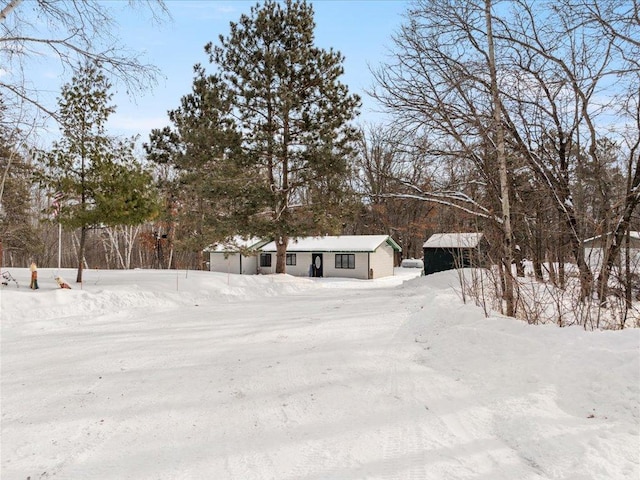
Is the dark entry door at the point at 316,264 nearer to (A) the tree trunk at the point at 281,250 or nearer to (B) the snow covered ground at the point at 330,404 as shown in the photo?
(A) the tree trunk at the point at 281,250

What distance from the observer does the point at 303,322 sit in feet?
24.3

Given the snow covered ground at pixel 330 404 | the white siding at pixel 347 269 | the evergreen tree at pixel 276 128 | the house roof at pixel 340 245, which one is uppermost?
the evergreen tree at pixel 276 128

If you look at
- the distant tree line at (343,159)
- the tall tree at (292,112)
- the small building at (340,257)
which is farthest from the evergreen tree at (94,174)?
the small building at (340,257)

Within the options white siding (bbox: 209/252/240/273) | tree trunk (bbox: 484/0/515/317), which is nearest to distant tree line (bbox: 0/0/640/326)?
tree trunk (bbox: 484/0/515/317)

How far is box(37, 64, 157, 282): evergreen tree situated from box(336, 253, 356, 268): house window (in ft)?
52.3

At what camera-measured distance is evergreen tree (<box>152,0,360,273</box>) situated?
15820mm

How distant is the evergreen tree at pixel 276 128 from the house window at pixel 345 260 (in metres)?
8.89

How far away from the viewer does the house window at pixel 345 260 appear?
25188 millimetres

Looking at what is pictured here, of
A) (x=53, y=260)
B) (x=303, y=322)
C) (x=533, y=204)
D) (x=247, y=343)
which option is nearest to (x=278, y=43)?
(x=533, y=204)

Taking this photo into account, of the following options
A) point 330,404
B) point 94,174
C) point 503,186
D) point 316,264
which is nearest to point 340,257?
point 316,264

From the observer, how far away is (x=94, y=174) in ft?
35.3

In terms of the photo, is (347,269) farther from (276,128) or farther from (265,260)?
(276,128)

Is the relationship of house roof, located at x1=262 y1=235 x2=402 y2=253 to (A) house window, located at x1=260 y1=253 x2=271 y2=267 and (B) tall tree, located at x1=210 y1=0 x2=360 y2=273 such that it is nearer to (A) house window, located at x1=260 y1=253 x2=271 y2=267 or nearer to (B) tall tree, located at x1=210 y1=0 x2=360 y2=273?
(A) house window, located at x1=260 y1=253 x2=271 y2=267

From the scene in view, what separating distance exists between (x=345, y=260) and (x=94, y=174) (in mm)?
17231
